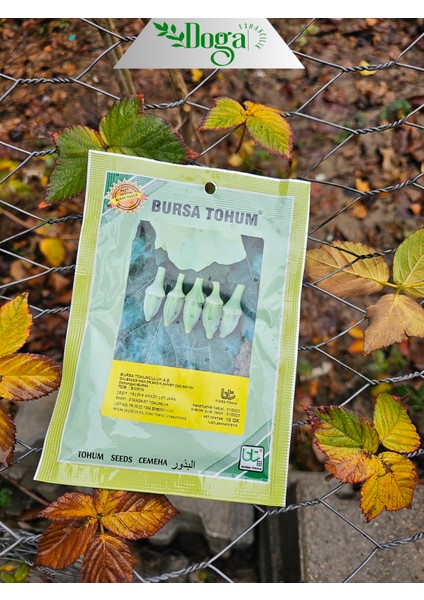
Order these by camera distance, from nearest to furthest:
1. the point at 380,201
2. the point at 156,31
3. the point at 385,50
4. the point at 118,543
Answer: the point at 118,543, the point at 156,31, the point at 380,201, the point at 385,50

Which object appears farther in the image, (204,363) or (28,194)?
(28,194)

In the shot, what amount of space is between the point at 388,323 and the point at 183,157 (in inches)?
15.1

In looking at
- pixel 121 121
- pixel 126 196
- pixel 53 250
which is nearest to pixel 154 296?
pixel 126 196

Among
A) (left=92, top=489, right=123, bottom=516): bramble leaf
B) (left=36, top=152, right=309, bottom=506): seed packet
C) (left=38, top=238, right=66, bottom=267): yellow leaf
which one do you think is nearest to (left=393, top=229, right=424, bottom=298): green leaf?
(left=36, top=152, right=309, bottom=506): seed packet

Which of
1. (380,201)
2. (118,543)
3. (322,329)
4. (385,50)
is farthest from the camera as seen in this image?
(385,50)

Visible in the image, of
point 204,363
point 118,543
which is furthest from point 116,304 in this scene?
point 118,543

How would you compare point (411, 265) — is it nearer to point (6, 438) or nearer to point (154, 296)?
point (154, 296)

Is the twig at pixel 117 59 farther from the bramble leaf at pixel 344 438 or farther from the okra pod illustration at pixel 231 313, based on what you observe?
the bramble leaf at pixel 344 438

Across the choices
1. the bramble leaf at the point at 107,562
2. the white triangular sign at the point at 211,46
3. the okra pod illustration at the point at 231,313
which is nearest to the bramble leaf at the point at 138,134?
the white triangular sign at the point at 211,46

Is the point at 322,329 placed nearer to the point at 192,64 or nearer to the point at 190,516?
the point at 190,516

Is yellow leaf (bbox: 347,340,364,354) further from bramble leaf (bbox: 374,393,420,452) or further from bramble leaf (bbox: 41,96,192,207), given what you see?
bramble leaf (bbox: 41,96,192,207)

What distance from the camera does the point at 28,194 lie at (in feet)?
4.68

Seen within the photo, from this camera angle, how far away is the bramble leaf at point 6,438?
72 cm

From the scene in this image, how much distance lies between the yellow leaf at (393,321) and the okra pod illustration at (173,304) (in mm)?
270
